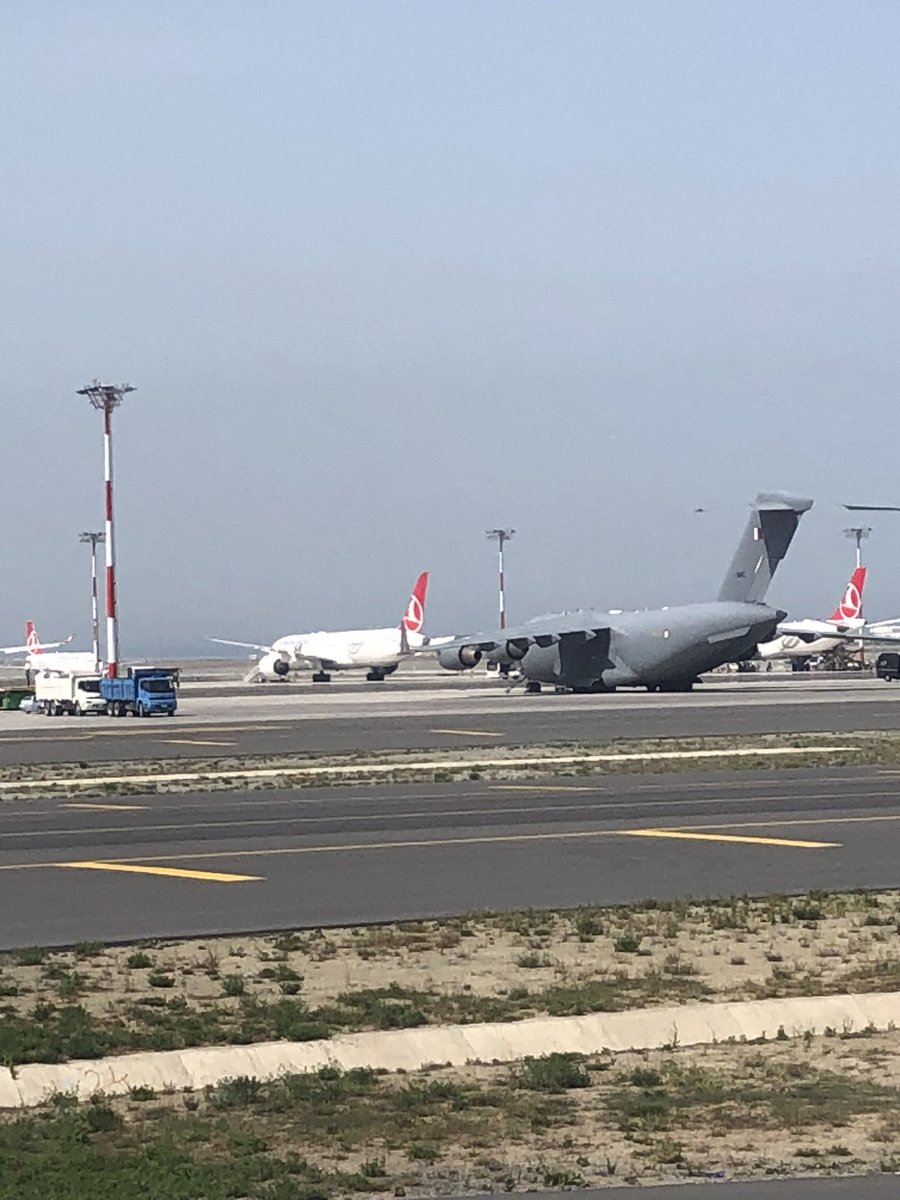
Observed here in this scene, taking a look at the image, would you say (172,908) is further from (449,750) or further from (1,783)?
(449,750)

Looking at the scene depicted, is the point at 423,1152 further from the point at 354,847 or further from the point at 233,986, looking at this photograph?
the point at 354,847

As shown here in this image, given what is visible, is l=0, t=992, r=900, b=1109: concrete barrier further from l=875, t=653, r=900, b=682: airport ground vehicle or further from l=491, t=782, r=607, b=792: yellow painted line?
l=875, t=653, r=900, b=682: airport ground vehicle

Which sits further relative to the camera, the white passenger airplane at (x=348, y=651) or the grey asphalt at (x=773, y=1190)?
the white passenger airplane at (x=348, y=651)

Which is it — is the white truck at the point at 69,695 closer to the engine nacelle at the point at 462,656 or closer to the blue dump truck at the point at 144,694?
the blue dump truck at the point at 144,694

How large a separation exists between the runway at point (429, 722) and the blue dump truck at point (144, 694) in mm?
1034

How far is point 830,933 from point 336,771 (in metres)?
27.6

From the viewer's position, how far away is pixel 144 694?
8425 centimetres

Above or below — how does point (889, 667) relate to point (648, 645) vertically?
below

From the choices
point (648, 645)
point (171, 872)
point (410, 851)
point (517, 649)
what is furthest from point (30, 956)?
point (517, 649)

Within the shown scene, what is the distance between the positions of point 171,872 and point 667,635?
7147 cm

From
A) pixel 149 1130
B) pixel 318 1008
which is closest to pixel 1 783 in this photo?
pixel 318 1008

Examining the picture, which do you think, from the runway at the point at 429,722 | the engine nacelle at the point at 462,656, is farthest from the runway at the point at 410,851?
the engine nacelle at the point at 462,656

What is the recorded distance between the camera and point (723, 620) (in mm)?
95125

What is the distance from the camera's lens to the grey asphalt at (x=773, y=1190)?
32.9 feet
